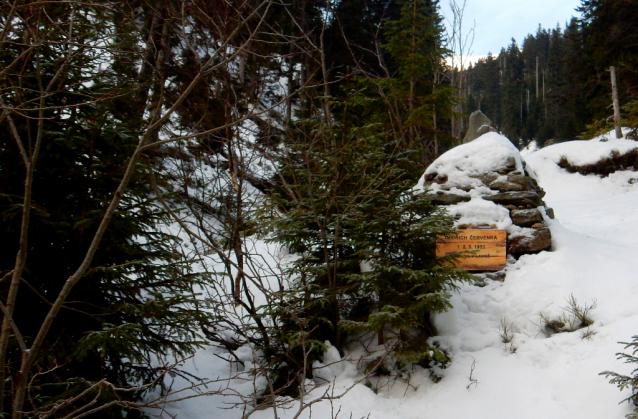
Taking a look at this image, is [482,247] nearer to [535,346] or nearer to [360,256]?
[535,346]

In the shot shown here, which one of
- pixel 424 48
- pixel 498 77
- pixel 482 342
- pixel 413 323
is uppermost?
pixel 498 77

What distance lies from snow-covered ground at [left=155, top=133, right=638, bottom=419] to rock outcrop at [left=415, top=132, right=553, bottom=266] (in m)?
0.30

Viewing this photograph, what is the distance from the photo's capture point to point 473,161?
6.56 meters

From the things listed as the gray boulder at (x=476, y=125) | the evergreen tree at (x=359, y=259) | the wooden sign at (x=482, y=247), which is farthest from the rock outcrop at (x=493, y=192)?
the gray boulder at (x=476, y=125)

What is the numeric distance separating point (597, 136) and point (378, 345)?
60.2 feet

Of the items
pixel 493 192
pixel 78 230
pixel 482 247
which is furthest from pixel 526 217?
pixel 78 230

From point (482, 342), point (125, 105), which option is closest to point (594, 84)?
point (482, 342)

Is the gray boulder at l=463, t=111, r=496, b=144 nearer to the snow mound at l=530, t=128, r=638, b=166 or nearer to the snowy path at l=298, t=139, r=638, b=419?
the snowy path at l=298, t=139, r=638, b=419

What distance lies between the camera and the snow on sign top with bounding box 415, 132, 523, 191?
637cm

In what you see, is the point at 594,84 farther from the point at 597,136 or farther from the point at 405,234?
the point at 405,234

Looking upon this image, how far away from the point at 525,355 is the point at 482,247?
1.62m

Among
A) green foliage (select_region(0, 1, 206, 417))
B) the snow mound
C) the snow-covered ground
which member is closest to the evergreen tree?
the snow-covered ground

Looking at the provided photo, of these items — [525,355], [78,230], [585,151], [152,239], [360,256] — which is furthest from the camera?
[585,151]

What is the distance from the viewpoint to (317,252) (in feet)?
16.7
